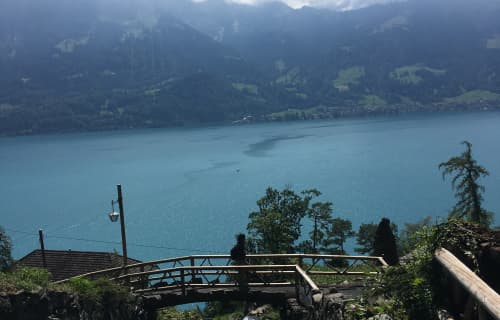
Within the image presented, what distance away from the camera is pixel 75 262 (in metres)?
33.1

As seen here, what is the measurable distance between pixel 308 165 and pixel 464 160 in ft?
279

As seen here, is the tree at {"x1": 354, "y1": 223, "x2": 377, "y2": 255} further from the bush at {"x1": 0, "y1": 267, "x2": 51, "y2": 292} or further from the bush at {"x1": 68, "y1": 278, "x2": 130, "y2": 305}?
the bush at {"x1": 0, "y1": 267, "x2": 51, "y2": 292}

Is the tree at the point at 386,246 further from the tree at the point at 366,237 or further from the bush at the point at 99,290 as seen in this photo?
the tree at the point at 366,237

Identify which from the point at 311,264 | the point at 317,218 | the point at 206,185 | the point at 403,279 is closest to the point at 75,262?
the point at 311,264

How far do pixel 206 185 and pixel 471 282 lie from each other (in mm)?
93005

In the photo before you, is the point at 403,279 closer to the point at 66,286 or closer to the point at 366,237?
the point at 66,286

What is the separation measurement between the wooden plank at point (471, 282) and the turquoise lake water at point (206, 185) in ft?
165

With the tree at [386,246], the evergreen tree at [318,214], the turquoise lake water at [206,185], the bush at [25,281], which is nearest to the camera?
the bush at [25,281]

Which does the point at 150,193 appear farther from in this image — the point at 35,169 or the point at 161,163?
the point at 35,169

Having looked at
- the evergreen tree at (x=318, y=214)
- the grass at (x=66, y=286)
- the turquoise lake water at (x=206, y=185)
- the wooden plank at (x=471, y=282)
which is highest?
the wooden plank at (x=471, y=282)

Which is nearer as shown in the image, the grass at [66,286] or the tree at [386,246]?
the grass at [66,286]

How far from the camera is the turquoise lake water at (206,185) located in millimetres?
66750

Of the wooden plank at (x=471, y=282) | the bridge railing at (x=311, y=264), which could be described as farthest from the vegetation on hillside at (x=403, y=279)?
the bridge railing at (x=311, y=264)

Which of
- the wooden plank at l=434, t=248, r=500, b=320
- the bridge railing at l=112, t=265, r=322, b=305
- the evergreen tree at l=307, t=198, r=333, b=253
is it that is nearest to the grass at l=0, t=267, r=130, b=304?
the bridge railing at l=112, t=265, r=322, b=305
